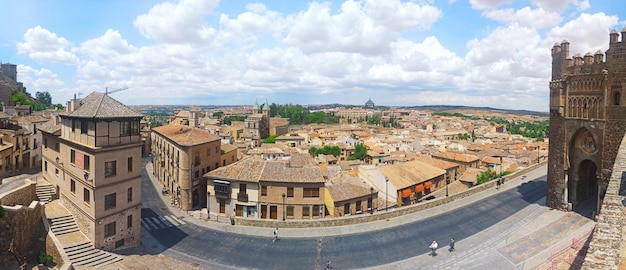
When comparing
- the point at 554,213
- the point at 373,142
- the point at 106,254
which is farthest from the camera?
the point at 373,142

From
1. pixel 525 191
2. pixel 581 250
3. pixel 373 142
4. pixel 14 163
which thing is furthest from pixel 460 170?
pixel 14 163

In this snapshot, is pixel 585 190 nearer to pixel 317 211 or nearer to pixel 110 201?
pixel 317 211

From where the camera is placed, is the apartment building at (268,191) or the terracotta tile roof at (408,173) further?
the terracotta tile roof at (408,173)

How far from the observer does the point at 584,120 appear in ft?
87.7

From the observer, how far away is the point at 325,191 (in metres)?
35.7

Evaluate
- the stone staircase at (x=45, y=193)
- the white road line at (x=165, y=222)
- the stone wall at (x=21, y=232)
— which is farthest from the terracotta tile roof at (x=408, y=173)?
the stone wall at (x=21, y=232)

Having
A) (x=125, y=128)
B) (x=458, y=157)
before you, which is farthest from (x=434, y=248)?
(x=458, y=157)

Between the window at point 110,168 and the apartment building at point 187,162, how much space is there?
1305 cm

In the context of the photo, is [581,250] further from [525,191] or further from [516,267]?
[525,191]

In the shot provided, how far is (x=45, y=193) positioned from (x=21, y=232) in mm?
6297

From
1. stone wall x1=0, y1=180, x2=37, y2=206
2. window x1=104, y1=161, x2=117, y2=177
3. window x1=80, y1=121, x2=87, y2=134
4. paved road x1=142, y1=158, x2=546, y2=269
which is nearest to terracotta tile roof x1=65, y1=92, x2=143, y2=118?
window x1=80, y1=121, x2=87, y2=134

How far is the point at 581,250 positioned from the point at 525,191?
18.9 meters

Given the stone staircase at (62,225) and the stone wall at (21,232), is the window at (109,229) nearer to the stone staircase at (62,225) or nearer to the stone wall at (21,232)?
the stone staircase at (62,225)

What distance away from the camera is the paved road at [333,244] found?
24.0m
